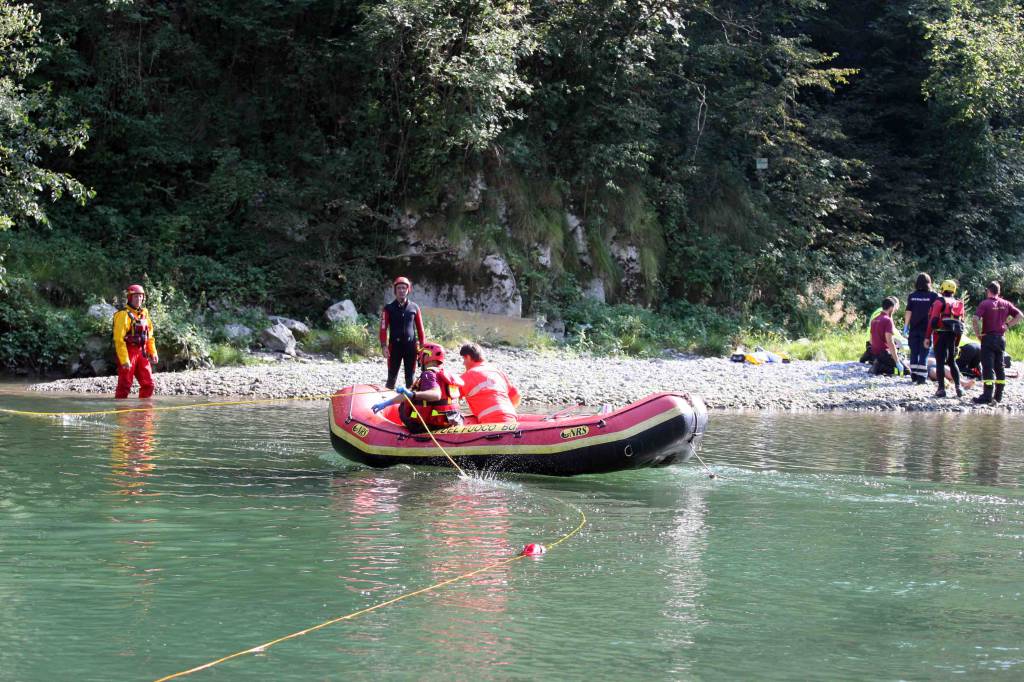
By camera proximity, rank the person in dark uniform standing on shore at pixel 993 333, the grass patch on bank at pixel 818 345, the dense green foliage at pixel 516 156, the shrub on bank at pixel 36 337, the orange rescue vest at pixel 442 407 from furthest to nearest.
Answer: the grass patch on bank at pixel 818 345 < the dense green foliage at pixel 516 156 < the shrub on bank at pixel 36 337 < the person in dark uniform standing on shore at pixel 993 333 < the orange rescue vest at pixel 442 407

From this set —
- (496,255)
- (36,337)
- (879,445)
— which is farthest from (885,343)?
(36,337)

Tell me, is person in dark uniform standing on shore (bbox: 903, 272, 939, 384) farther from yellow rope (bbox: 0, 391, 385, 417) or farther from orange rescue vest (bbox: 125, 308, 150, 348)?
orange rescue vest (bbox: 125, 308, 150, 348)

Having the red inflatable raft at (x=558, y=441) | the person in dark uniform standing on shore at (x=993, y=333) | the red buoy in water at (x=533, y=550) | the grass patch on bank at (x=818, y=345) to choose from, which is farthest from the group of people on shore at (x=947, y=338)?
the red buoy in water at (x=533, y=550)

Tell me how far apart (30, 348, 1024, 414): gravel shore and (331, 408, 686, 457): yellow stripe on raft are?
16.6 ft

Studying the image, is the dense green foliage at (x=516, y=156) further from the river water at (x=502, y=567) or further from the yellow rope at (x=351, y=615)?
the yellow rope at (x=351, y=615)

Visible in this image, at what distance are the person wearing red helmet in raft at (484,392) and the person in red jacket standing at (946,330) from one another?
7870 mm

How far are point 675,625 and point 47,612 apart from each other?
129 inches

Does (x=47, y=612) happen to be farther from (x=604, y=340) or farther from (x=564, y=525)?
(x=604, y=340)

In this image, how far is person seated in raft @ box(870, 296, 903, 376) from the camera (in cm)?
1767

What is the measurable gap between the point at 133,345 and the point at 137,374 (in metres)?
0.47

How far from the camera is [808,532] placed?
26.7ft

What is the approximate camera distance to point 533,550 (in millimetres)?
7453

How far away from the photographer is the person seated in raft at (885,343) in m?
17.7

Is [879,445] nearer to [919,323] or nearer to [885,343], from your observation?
[919,323]
